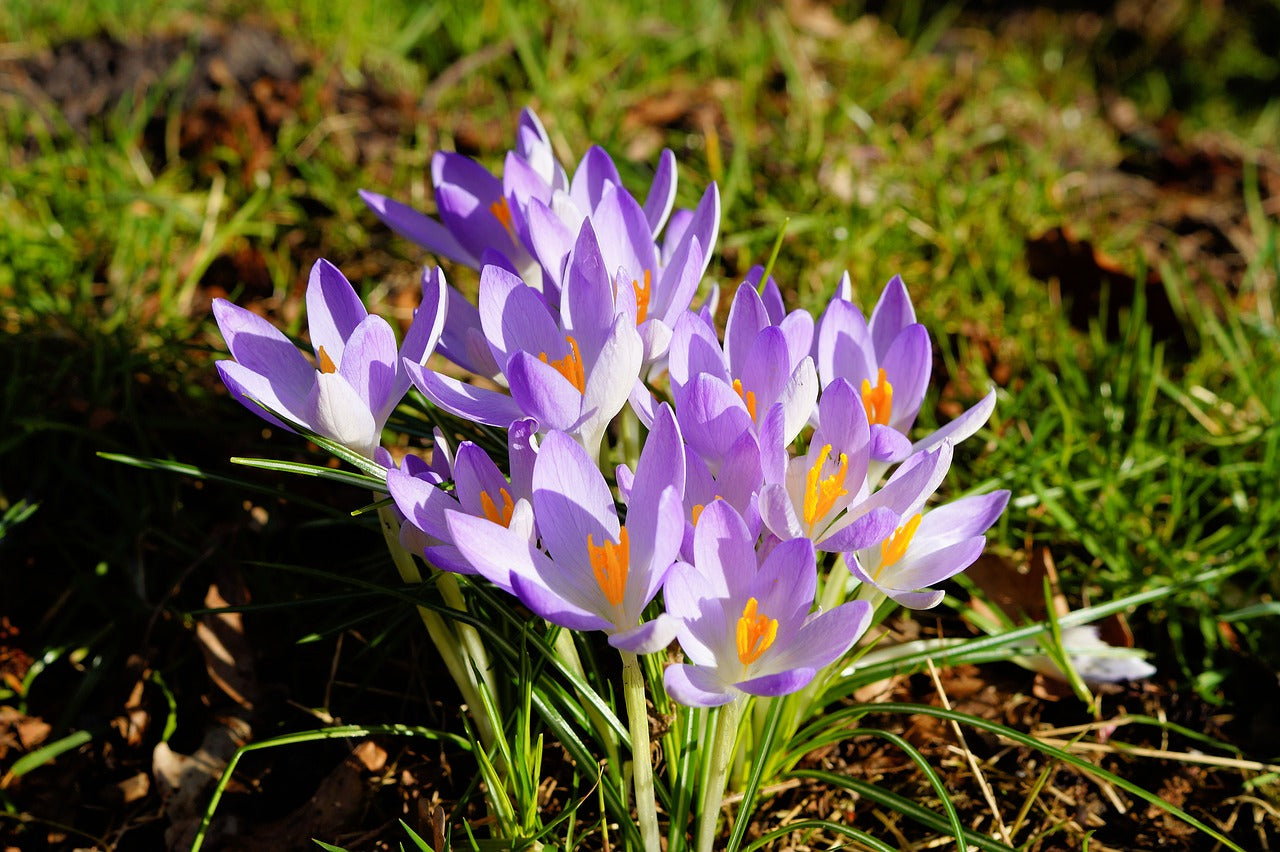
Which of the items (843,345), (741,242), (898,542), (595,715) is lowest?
(595,715)

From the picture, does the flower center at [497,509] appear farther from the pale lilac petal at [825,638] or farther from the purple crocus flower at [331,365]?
the pale lilac petal at [825,638]

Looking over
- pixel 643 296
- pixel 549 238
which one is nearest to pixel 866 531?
pixel 643 296

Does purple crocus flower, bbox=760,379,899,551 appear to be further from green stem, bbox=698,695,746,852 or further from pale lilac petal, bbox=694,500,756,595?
green stem, bbox=698,695,746,852

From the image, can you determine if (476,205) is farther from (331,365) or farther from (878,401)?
(878,401)

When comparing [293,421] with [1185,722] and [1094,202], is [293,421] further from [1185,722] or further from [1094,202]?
[1094,202]

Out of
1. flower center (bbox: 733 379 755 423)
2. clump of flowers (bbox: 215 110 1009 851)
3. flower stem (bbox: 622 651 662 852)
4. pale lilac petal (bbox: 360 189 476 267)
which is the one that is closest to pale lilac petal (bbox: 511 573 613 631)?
clump of flowers (bbox: 215 110 1009 851)
